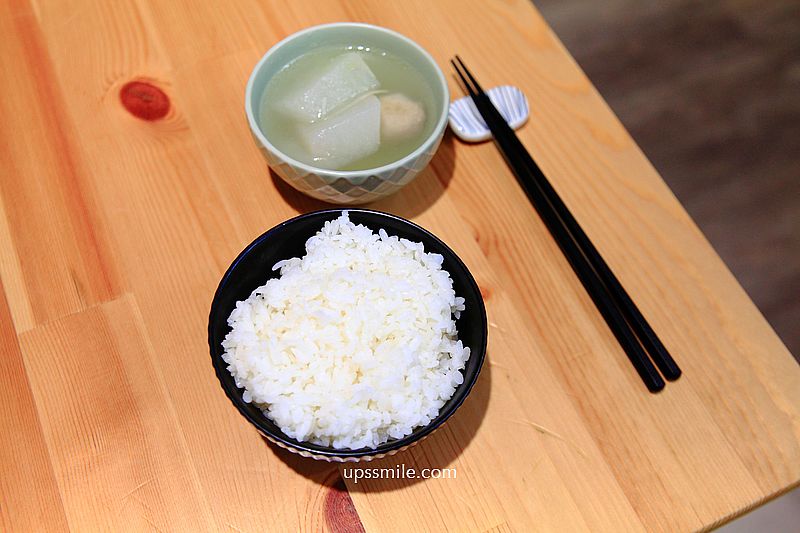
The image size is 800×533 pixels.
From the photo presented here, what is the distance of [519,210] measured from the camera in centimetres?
136

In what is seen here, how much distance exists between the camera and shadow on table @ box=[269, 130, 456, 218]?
53.1 inches

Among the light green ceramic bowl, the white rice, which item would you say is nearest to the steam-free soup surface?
the light green ceramic bowl

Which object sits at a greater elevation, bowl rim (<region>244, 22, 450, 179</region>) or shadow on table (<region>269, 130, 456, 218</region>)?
bowl rim (<region>244, 22, 450, 179</region>)

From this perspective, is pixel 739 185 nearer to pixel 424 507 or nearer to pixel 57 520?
pixel 424 507

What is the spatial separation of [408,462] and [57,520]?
538mm

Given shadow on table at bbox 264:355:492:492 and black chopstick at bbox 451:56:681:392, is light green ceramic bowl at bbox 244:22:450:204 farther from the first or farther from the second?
shadow on table at bbox 264:355:492:492

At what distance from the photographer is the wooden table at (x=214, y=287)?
1.08 m

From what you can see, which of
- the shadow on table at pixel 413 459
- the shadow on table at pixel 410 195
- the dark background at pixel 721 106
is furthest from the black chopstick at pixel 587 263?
the dark background at pixel 721 106

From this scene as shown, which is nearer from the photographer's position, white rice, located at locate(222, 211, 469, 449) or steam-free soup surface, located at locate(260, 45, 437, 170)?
white rice, located at locate(222, 211, 469, 449)

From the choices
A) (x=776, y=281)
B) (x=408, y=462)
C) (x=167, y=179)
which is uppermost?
(x=167, y=179)

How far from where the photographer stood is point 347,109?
130 centimetres

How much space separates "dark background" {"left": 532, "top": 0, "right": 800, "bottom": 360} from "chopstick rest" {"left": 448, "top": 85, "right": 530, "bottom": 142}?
1213 millimetres

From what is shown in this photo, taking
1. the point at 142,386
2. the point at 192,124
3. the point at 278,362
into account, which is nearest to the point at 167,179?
the point at 192,124

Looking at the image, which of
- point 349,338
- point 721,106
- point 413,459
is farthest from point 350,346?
point 721,106
